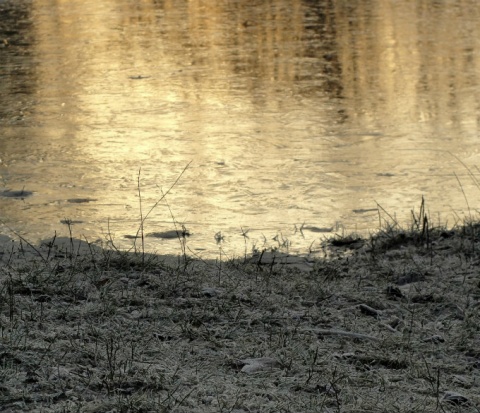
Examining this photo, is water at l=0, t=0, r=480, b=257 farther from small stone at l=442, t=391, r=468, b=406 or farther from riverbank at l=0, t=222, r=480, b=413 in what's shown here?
small stone at l=442, t=391, r=468, b=406

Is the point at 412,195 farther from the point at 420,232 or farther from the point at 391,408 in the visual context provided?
the point at 391,408

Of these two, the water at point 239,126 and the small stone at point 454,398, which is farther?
the water at point 239,126

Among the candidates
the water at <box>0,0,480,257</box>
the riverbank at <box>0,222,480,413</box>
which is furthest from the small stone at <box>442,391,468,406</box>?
the water at <box>0,0,480,257</box>

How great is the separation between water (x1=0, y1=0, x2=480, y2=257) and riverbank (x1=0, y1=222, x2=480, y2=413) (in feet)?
2.05

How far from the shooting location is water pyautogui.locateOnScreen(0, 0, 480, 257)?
5262 millimetres

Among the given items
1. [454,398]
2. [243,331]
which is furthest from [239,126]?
[454,398]

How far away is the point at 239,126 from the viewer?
7070mm

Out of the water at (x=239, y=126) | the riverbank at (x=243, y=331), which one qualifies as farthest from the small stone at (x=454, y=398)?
the water at (x=239, y=126)

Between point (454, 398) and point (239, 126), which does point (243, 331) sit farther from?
point (239, 126)

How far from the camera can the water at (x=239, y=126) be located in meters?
5.26

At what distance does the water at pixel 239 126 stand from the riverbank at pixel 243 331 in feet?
2.05

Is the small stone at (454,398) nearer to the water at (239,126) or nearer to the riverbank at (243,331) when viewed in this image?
the riverbank at (243,331)

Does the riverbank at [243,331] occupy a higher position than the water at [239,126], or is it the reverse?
the riverbank at [243,331]

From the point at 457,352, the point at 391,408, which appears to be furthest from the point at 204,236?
the point at 391,408
